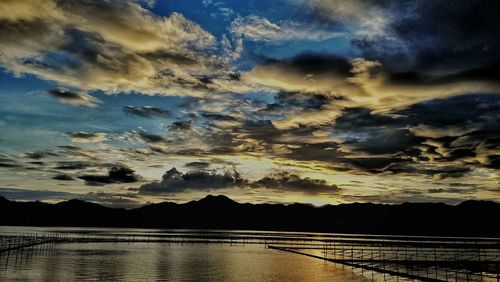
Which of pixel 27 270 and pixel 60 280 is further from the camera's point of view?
pixel 27 270

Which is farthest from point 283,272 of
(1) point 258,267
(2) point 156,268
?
(2) point 156,268

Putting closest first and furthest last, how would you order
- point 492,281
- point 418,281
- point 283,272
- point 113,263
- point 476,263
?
point 418,281 < point 492,281 < point 283,272 < point 113,263 < point 476,263

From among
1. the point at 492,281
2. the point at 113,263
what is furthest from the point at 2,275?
the point at 492,281

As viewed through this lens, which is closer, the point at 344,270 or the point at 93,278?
the point at 93,278

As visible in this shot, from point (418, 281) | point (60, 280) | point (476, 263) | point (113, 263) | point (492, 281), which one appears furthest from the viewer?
point (476, 263)

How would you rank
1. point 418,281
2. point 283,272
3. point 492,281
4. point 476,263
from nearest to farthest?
point 418,281, point 492,281, point 283,272, point 476,263

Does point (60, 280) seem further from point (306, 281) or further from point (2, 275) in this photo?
point (306, 281)

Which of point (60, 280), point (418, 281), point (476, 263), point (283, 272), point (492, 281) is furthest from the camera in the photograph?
point (476, 263)

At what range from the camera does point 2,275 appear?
49812 mm

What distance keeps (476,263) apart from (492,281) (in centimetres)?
2366

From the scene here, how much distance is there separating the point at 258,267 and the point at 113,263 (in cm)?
2219

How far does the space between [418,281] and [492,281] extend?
11.4m

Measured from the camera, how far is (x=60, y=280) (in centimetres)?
4781

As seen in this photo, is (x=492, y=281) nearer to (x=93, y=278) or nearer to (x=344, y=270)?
(x=344, y=270)
